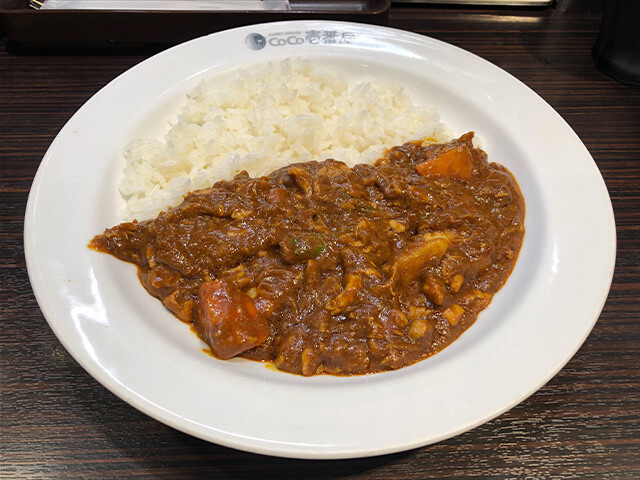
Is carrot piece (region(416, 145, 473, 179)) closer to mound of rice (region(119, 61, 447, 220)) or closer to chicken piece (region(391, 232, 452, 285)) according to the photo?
mound of rice (region(119, 61, 447, 220))

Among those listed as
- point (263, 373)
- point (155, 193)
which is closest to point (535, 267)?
point (263, 373)

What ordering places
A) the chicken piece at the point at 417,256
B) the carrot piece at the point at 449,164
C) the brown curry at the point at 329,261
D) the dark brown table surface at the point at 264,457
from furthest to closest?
the carrot piece at the point at 449,164, the chicken piece at the point at 417,256, the brown curry at the point at 329,261, the dark brown table surface at the point at 264,457

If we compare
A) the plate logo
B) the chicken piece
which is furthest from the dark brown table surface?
the plate logo

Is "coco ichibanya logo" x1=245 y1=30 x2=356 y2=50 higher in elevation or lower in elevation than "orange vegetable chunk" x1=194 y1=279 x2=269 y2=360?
higher

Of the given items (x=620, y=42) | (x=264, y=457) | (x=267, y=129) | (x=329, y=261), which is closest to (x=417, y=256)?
(x=329, y=261)

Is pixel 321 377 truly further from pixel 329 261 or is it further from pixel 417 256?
pixel 417 256

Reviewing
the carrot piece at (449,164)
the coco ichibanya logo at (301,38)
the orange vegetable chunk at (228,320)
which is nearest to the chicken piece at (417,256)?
the carrot piece at (449,164)

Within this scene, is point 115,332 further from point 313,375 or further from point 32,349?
point 313,375

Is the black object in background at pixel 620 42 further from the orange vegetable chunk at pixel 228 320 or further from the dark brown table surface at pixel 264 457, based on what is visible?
the orange vegetable chunk at pixel 228 320
